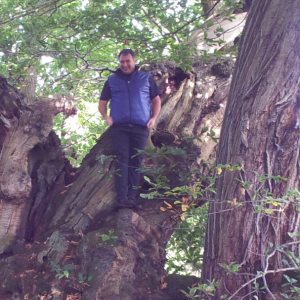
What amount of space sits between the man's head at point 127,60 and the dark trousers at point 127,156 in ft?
2.28

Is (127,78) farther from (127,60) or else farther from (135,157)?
(135,157)

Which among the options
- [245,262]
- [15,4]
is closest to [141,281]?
[245,262]

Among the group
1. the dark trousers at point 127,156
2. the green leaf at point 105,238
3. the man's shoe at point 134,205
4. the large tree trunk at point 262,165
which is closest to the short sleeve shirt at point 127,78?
the dark trousers at point 127,156

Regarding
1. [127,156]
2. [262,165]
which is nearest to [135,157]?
[127,156]

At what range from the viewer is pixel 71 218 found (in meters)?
4.00

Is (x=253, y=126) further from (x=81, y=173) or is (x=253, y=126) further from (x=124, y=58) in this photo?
(x=81, y=173)

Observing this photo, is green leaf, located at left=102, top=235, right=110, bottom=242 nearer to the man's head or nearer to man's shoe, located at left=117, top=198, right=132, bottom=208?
man's shoe, located at left=117, top=198, right=132, bottom=208

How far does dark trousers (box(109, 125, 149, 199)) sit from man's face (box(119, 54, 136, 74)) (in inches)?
27.1

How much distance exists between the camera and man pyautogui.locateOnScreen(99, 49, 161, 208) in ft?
13.3

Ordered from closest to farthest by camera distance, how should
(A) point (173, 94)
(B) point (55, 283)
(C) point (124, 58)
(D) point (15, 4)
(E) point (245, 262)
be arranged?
1. (E) point (245, 262)
2. (B) point (55, 283)
3. (C) point (124, 58)
4. (A) point (173, 94)
5. (D) point (15, 4)

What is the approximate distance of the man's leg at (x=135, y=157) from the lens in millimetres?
4095

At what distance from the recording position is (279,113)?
2906mm

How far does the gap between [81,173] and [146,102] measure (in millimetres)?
1187

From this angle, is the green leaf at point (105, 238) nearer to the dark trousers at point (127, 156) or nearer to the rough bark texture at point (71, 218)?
the rough bark texture at point (71, 218)
